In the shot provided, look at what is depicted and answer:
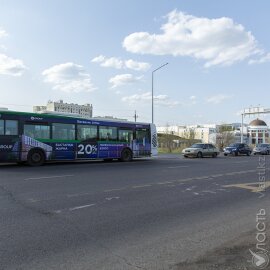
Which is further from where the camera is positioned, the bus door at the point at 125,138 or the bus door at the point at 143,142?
the bus door at the point at 143,142

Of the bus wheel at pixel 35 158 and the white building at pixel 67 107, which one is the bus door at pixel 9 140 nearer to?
the bus wheel at pixel 35 158

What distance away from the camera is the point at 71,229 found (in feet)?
24.5

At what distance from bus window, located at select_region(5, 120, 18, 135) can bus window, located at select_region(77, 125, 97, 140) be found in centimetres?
443

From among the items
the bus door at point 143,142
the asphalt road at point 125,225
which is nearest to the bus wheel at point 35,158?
the asphalt road at point 125,225

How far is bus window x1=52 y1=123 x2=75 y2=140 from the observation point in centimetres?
2355

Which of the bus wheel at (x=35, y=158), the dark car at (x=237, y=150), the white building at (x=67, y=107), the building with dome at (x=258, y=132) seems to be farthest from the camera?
the building with dome at (x=258, y=132)

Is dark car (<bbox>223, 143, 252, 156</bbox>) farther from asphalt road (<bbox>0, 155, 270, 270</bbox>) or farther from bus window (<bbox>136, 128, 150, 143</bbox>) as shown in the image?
asphalt road (<bbox>0, 155, 270, 270</bbox>)

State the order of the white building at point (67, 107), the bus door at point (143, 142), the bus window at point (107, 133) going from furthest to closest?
1. the white building at point (67, 107)
2. the bus door at point (143, 142)
3. the bus window at point (107, 133)

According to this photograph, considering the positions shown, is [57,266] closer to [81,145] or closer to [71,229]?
[71,229]

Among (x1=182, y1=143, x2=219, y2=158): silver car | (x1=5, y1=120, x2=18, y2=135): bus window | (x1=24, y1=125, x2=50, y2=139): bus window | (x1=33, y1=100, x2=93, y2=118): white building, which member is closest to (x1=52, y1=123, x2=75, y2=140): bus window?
(x1=24, y1=125, x2=50, y2=139): bus window

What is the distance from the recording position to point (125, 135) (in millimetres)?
28156

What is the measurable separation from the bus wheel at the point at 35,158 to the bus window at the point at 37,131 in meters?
0.85

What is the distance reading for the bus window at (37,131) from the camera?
2202cm

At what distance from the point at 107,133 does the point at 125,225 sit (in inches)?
749
